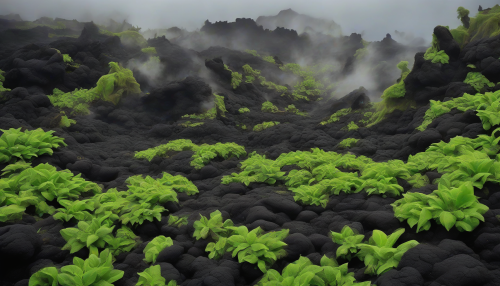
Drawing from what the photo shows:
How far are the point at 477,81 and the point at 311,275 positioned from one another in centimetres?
1392

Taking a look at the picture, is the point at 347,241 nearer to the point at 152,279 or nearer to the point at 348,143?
the point at 152,279

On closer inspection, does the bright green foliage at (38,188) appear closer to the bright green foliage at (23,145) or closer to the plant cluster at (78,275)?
the bright green foliage at (23,145)

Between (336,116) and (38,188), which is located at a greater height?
(336,116)

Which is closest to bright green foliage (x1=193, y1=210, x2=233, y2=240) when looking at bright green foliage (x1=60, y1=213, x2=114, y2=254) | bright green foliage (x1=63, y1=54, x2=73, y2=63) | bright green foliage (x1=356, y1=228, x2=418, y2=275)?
bright green foliage (x1=60, y1=213, x2=114, y2=254)

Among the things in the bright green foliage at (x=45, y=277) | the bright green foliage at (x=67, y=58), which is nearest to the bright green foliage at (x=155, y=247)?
the bright green foliage at (x=45, y=277)

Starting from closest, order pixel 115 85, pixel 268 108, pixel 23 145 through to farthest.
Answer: pixel 23 145 → pixel 115 85 → pixel 268 108

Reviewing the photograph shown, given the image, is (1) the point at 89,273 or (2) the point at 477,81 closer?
(1) the point at 89,273

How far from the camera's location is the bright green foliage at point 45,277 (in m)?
4.73

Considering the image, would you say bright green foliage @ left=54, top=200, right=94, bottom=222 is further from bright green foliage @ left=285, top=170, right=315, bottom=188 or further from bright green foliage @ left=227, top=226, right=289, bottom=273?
bright green foliage @ left=285, top=170, right=315, bottom=188

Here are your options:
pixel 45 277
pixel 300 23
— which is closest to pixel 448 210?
pixel 45 277

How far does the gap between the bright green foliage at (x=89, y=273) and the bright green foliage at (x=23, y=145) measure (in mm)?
6185

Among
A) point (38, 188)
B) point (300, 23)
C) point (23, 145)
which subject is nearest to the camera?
point (38, 188)

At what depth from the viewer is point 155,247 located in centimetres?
573

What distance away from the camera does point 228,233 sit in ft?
20.4
